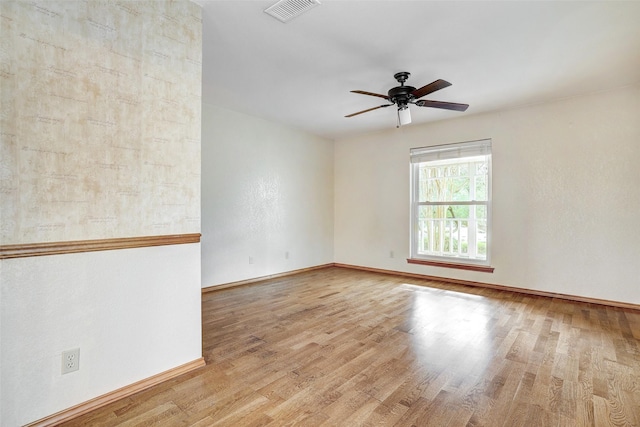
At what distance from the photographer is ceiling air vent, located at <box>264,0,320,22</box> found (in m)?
2.10

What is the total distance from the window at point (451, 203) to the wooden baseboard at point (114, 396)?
4.14 meters

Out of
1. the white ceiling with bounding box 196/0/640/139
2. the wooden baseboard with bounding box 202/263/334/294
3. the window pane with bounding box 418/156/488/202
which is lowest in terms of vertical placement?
the wooden baseboard with bounding box 202/263/334/294

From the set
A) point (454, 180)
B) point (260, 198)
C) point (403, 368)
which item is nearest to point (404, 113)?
point (454, 180)

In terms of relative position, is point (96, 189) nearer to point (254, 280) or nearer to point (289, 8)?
point (289, 8)

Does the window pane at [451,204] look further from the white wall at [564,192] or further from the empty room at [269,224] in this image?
the white wall at [564,192]

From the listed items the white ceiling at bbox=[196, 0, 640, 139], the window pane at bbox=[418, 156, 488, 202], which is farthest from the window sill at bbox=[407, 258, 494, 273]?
the white ceiling at bbox=[196, 0, 640, 139]

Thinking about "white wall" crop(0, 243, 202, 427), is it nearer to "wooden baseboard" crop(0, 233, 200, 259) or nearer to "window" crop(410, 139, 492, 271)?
"wooden baseboard" crop(0, 233, 200, 259)

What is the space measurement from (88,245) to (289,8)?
2.05 m

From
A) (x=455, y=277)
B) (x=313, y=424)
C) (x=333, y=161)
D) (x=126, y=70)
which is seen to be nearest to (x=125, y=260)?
(x=126, y=70)

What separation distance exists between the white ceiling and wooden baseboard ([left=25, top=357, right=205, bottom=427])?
257cm

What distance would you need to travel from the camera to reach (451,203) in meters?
4.93

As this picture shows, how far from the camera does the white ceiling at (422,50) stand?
221 cm

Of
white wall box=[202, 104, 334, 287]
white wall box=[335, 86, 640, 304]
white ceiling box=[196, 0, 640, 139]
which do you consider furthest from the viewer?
white wall box=[202, 104, 334, 287]

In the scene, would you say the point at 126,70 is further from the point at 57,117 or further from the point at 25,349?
the point at 25,349
